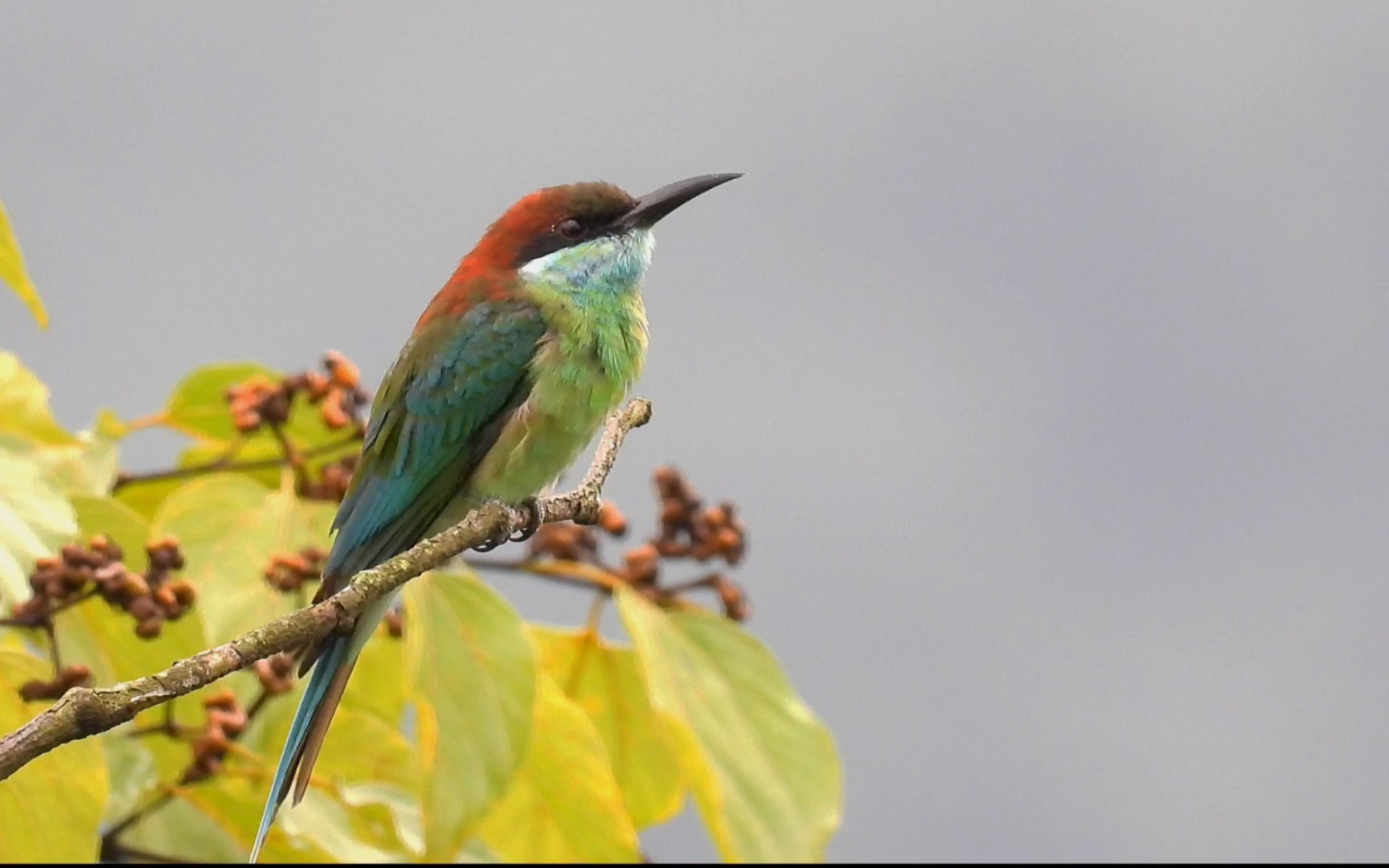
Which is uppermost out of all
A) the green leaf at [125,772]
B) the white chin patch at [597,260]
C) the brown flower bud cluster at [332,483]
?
the white chin patch at [597,260]

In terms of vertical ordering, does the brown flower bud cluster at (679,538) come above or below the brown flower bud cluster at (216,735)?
above

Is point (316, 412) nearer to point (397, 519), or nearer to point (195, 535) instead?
point (397, 519)

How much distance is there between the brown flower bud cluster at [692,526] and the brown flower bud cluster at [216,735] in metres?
0.65

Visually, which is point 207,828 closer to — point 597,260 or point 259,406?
point 259,406

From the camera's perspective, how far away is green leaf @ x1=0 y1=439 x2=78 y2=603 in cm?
191

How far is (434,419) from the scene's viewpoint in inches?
109

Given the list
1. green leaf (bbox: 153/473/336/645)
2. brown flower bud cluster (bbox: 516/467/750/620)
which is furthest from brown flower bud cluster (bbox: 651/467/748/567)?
green leaf (bbox: 153/473/336/645)

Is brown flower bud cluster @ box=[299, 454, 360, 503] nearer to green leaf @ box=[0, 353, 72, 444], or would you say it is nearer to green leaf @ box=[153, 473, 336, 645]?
green leaf @ box=[153, 473, 336, 645]

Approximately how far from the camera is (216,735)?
2281 millimetres

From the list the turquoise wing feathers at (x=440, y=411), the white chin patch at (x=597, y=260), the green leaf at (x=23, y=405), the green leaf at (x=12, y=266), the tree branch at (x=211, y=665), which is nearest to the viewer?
the tree branch at (x=211, y=665)

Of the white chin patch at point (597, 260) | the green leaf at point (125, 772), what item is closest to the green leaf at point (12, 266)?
the green leaf at point (125, 772)

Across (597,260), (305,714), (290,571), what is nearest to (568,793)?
(305,714)

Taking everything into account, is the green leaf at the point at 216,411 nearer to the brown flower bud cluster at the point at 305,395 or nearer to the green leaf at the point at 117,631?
the brown flower bud cluster at the point at 305,395

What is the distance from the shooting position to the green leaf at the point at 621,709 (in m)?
2.71
